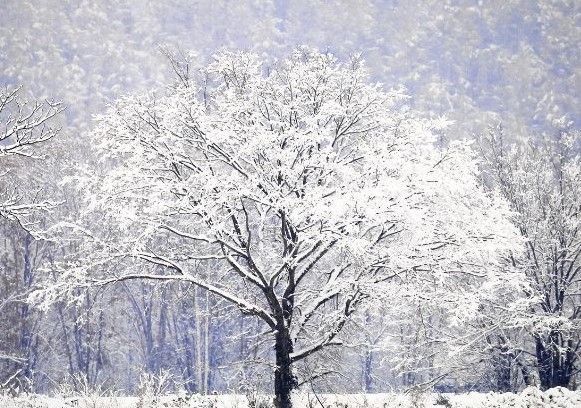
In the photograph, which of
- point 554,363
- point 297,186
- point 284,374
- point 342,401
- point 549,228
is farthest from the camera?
point 549,228

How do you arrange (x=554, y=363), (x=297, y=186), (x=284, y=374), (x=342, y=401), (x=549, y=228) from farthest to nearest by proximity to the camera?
(x=549, y=228), (x=554, y=363), (x=342, y=401), (x=284, y=374), (x=297, y=186)

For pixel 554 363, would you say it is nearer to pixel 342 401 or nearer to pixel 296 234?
pixel 342 401

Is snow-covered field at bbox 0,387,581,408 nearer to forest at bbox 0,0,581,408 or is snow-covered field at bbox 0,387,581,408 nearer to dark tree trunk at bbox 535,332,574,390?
forest at bbox 0,0,581,408

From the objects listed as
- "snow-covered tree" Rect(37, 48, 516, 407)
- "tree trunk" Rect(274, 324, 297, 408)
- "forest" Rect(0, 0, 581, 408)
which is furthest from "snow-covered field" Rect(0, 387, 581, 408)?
"snow-covered tree" Rect(37, 48, 516, 407)

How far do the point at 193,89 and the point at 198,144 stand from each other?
3.41 feet

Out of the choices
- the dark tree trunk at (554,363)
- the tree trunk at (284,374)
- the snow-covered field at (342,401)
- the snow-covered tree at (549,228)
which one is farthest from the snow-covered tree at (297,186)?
the dark tree trunk at (554,363)

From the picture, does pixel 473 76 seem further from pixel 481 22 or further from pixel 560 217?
pixel 560 217

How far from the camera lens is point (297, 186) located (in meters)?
9.62

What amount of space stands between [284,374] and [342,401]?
138 centimetres

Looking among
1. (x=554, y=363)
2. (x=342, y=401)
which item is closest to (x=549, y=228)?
(x=554, y=363)

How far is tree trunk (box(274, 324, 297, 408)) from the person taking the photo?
9984 millimetres

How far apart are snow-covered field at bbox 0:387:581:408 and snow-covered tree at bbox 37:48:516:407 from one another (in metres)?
0.94

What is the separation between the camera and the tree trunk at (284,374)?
32.8 ft

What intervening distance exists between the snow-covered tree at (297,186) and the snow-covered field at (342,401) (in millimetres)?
944
